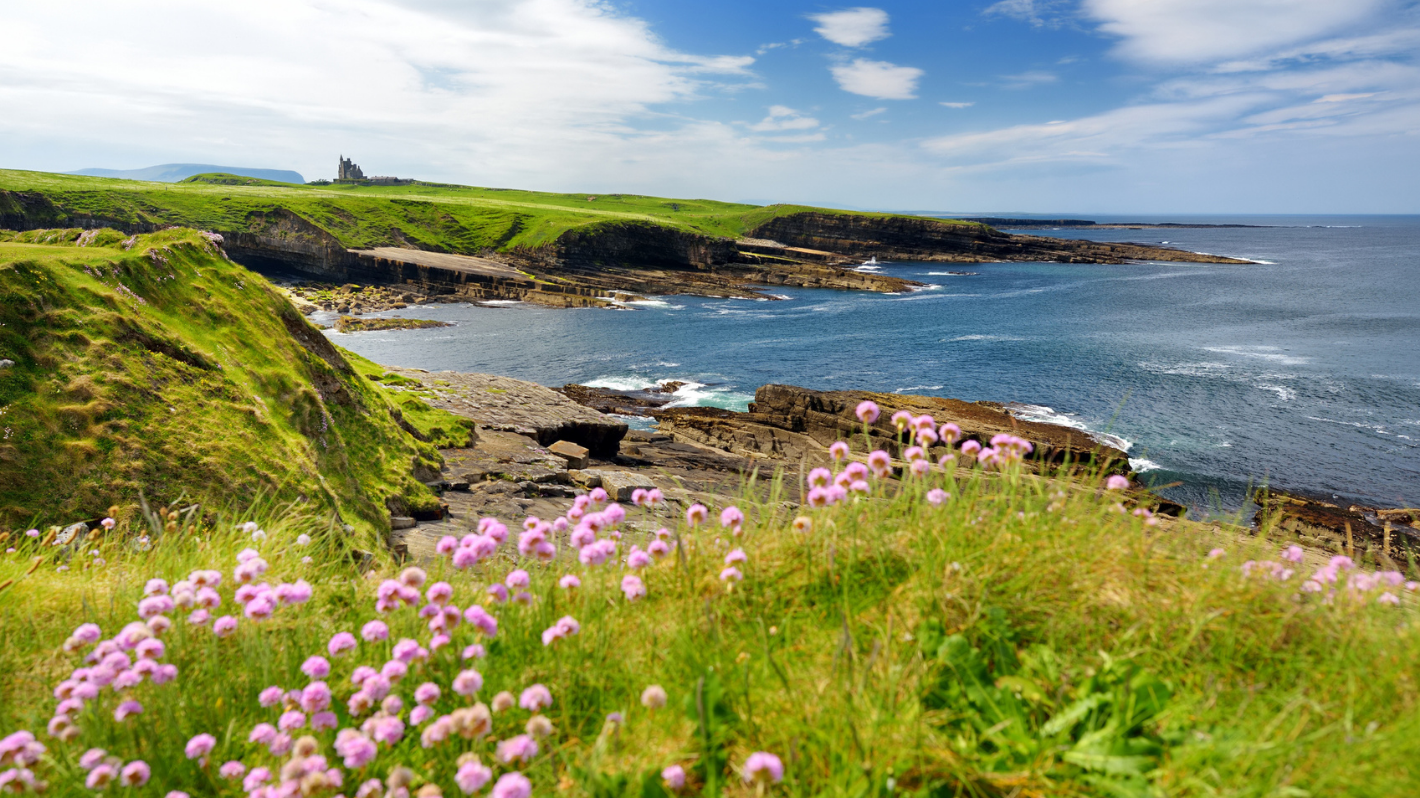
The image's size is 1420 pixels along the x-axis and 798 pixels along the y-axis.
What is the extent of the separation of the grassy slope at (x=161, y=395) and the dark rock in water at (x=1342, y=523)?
26391mm

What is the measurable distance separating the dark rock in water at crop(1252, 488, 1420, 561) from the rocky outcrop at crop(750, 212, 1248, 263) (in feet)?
386

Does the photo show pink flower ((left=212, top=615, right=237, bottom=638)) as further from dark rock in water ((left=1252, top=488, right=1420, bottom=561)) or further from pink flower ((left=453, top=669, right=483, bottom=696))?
dark rock in water ((left=1252, top=488, right=1420, bottom=561))

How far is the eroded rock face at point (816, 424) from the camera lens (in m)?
29.9

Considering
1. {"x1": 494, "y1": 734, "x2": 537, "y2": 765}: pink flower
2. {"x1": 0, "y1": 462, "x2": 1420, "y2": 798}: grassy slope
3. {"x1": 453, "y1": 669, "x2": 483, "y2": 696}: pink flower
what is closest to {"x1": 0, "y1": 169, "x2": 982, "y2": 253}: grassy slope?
{"x1": 0, "y1": 462, "x2": 1420, "y2": 798}: grassy slope

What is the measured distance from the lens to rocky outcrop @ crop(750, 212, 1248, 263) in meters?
140

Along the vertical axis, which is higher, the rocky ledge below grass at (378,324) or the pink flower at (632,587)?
the pink flower at (632,587)

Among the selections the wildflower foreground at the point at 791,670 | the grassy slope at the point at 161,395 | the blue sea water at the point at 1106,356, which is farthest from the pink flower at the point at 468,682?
the blue sea water at the point at 1106,356

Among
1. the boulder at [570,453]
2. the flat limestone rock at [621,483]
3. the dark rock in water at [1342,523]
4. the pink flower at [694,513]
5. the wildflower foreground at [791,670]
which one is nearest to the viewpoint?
the wildflower foreground at [791,670]

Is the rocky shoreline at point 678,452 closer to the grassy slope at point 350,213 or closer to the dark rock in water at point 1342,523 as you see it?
the dark rock in water at point 1342,523

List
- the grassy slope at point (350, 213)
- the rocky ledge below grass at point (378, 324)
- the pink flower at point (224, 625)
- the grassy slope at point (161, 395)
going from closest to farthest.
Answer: the pink flower at point (224, 625) → the grassy slope at point (161, 395) → the rocky ledge below grass at point (378, 324) → the grassy slope at point (350, 213)

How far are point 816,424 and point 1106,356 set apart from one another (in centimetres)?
3266

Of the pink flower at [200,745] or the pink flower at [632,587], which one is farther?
the pink flower at [632,587]

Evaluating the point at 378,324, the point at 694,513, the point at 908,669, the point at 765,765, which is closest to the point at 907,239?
the point at 378,324

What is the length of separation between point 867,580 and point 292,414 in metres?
11.3
